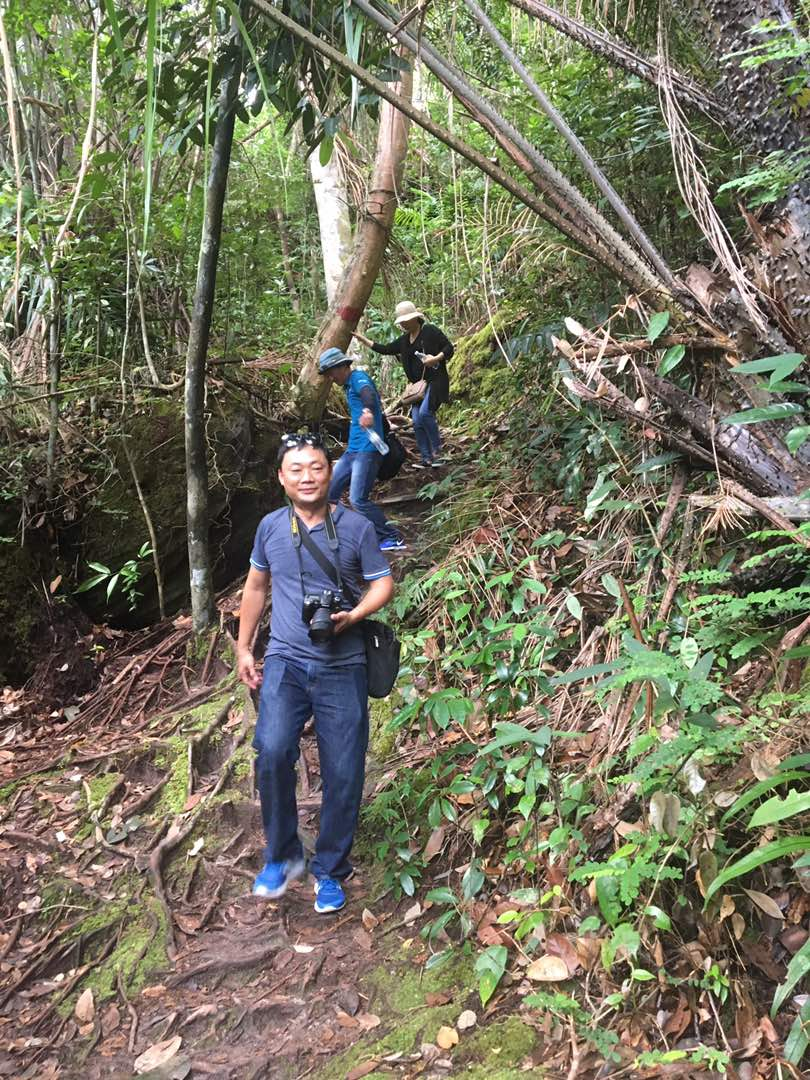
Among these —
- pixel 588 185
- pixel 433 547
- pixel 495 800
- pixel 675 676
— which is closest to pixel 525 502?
pixel 433 547

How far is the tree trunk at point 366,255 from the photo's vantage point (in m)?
6.70

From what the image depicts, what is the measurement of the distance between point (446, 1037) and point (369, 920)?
0.73m

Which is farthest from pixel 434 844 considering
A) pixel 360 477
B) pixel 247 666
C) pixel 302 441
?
pixel 360 477

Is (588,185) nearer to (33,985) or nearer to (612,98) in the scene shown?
(612,98)

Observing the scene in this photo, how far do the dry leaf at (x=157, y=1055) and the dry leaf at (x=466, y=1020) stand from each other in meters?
1.06

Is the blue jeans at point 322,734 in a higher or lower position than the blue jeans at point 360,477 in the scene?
lower

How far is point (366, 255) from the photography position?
22.4 ft

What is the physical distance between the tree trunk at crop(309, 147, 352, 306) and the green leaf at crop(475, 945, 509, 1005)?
6.97m

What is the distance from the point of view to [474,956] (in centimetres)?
285

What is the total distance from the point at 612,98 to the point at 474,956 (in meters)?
4.99

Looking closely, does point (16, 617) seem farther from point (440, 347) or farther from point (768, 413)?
point (768, 413)

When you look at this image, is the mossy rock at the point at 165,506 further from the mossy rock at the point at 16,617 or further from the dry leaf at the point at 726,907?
the dry leaf at the point at 726,907

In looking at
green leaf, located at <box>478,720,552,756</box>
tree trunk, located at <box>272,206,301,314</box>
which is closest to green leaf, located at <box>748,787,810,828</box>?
green leaf, located at <box>478,720,552,756</box>

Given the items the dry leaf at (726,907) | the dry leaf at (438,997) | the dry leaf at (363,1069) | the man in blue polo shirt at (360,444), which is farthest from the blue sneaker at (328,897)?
the man in blue polo shirt at (360,444)
